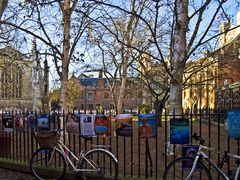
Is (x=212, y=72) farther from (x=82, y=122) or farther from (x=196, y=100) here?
(x=196, y=100)

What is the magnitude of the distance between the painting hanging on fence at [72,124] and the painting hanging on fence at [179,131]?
2369 millimetres

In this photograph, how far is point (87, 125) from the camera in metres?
8.84

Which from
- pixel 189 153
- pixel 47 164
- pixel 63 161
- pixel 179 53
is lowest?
pixel 47 164

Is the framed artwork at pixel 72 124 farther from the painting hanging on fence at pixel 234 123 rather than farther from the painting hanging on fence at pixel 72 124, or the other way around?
the painting hanging on fence at pixel 234 123

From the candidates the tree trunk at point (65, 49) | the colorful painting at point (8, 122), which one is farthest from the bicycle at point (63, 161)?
the tree trunk at point (65, 49)

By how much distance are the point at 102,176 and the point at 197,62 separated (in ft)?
49.4

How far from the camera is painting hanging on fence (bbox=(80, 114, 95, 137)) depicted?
880cm

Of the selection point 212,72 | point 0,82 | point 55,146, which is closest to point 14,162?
point 55,146

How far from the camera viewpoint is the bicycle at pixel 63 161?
8.30 meters

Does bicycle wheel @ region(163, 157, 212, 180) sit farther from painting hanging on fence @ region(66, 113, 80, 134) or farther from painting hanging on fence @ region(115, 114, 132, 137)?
painting hanging on fence @ region(66, 113, 80, 134)

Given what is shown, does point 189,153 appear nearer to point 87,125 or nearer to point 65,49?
point 87,125

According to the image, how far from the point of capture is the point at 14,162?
408 inches

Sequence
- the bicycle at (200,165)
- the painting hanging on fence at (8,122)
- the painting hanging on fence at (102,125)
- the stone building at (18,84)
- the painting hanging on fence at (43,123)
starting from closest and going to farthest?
the bicycle at (200,165), the painting hanging on fence at (102,125), the painting hanging on fence at (43,123), the painting hanging on fence at (8,122), the stone building at (18,84)

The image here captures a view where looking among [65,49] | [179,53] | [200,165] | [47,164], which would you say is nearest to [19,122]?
[47,164]
